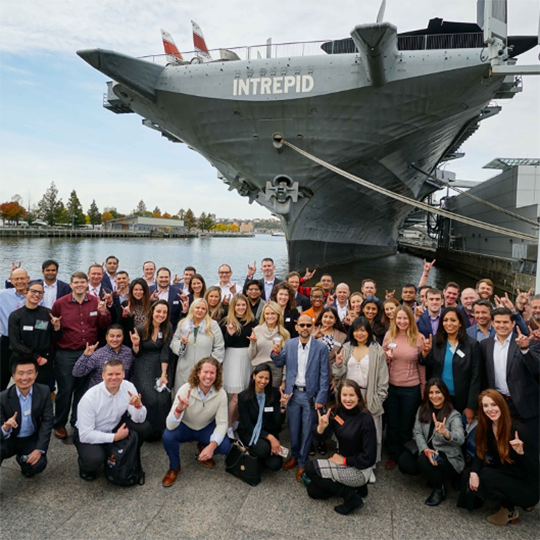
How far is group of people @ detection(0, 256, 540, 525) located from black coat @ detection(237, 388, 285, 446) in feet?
0.05

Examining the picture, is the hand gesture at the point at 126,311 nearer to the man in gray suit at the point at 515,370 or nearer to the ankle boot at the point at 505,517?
the man in gray suit at the point at 515,370

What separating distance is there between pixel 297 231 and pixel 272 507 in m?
13.6

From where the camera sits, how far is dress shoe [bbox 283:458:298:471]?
375 cm

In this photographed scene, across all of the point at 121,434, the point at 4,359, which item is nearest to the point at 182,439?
the point at 121,434

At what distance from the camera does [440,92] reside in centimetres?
1059

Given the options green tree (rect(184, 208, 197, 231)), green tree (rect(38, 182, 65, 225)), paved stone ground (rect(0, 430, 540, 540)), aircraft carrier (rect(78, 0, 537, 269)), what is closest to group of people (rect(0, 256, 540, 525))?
paved stone ground (rect(0, 430, 540, 540))

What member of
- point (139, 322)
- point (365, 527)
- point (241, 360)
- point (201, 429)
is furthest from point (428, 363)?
A: point (139, 322)

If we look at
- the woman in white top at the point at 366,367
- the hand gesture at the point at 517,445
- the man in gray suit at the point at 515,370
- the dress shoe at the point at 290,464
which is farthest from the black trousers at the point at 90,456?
the man in gray suit at the point at 515,370

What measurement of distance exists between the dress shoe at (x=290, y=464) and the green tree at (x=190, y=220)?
124209 mm

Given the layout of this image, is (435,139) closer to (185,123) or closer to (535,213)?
(535,213)

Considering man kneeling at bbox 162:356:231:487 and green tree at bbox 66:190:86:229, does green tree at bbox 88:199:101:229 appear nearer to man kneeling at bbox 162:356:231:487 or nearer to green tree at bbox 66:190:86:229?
green tree at bbox 66:190:86:229

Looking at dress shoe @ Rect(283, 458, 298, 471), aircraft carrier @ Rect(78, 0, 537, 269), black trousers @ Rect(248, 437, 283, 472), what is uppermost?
aircraft carrier @ Rect(78, 0, 537, 269)

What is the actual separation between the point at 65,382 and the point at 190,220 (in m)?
127

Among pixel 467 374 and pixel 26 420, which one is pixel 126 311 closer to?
pixel 26 420
